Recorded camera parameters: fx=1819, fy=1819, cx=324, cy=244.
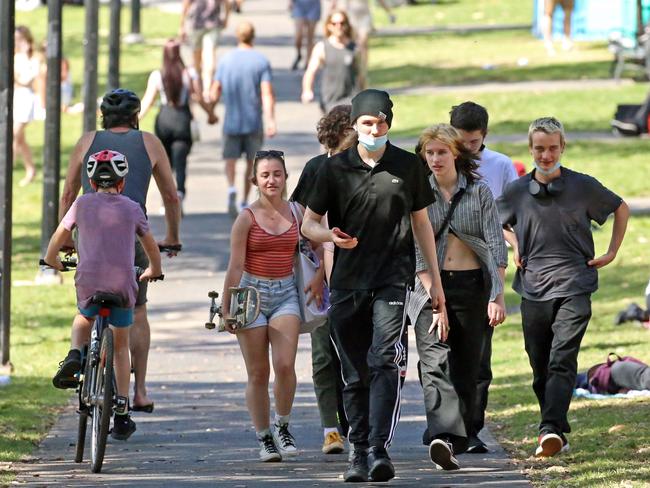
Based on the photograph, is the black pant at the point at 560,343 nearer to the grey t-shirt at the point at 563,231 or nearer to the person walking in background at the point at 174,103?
the grey t-shirt at the point at 563,231

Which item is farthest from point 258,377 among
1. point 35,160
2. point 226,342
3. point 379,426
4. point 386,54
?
Answer: point 386,54

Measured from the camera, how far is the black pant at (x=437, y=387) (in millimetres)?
8789

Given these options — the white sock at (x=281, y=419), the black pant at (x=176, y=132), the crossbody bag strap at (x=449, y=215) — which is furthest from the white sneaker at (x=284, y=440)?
the black pant at (x=176, y=132)

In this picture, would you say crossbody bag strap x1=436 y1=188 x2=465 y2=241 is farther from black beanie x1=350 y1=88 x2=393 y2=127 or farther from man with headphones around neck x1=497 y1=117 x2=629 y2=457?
black beanie x1=350 y1=88 x2=393 y2=127

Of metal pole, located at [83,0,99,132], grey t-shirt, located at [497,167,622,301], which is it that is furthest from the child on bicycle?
metal pole, located at [83,0,99,132]

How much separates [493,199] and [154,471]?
214 centimetres

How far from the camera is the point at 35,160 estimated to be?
25.6 meters

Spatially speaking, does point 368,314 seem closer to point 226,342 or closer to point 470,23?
point 226,342

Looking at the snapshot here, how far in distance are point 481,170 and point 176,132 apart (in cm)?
861

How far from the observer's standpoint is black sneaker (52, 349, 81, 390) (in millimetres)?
9227

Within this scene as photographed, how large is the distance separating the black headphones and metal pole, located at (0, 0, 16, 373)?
4665 millimetres

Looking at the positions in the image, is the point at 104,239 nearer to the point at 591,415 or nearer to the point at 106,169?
the point at 106,169

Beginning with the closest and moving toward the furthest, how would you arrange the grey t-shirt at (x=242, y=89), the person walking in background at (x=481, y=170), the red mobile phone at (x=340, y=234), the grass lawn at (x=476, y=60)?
1. the red mobile phone at (x=340, y=234)
2. the person walking in background at (x=481, y=170)
3. the grey t-shirt at (x=242, y=89)
4. the grass lawn at (x=476, y=60)

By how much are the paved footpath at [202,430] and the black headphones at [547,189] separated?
1.36 m
